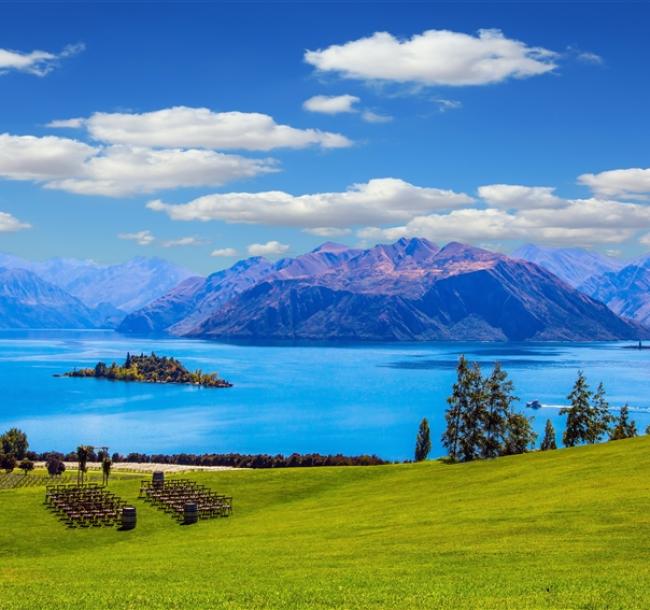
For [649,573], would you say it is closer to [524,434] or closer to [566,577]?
[566,577]

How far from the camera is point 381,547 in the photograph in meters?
41.7

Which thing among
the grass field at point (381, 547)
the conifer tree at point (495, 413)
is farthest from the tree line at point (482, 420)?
the grass field at point (381, 547)

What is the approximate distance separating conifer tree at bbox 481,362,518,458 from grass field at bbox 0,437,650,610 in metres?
27.4

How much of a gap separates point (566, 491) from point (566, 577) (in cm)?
2459

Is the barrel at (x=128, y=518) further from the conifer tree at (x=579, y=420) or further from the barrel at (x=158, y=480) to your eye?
the conifer tree at (x=579, y=420)

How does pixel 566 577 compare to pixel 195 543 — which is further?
pixel 195 543

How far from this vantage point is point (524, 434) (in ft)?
367

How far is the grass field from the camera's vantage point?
30391 millimetres

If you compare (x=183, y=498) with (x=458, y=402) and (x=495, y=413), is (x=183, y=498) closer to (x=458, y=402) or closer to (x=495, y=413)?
(x=458, y=402)

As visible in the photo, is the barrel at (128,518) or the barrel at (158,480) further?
the barrel at (158,480)

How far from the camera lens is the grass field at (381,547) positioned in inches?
1196

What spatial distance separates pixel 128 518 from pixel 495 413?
61.8 meters

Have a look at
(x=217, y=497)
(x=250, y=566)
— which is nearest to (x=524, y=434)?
(x=217, y=497)

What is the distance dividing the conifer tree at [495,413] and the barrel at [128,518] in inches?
2212
